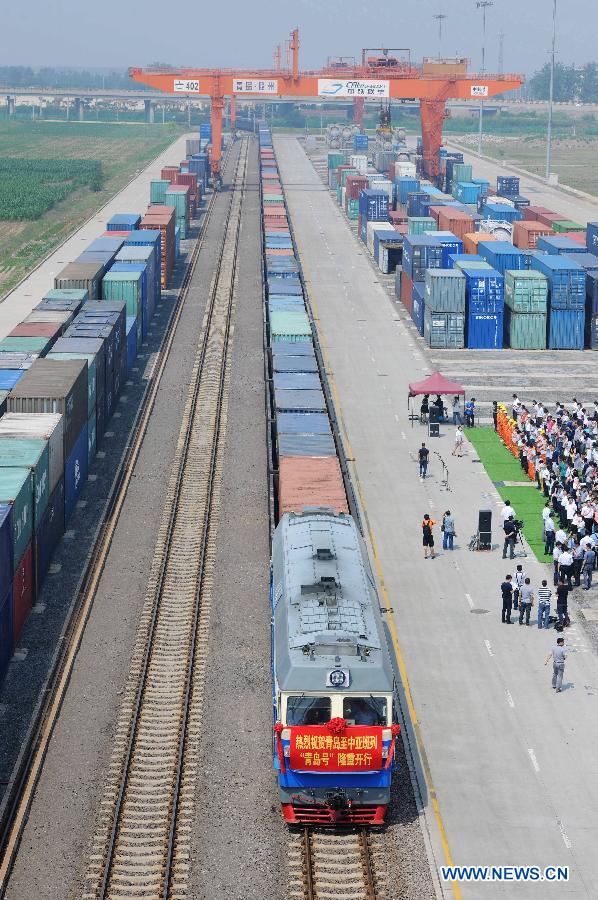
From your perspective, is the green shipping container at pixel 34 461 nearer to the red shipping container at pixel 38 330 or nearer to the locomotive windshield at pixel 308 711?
the locomotive windshield at pixel 308 711

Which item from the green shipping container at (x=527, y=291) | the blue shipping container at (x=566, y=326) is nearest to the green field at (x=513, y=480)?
the green shipping container at (x=527, y=291)

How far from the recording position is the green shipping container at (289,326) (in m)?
60.6

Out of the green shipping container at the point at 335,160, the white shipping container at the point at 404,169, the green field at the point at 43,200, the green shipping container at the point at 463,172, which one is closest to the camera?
the green field at the point at 43,200

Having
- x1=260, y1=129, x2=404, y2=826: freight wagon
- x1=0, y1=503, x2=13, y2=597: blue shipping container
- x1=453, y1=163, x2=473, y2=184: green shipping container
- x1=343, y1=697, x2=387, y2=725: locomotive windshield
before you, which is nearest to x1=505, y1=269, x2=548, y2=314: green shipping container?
x1=260, y1=129, x2=404, y2=826: freight wagon

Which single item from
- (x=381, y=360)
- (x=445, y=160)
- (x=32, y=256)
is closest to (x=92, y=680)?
(x=381, y=360)

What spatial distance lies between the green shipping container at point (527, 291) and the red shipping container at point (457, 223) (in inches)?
940

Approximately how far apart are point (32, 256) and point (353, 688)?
87996mm

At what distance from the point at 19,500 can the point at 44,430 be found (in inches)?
233

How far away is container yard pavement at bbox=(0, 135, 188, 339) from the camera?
268 feet

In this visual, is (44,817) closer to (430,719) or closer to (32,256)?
(430,719)

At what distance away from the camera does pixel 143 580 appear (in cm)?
3909

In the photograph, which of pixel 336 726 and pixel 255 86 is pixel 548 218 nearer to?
pixel 255 86

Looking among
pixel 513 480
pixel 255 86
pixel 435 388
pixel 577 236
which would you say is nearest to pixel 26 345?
pixel 435 388

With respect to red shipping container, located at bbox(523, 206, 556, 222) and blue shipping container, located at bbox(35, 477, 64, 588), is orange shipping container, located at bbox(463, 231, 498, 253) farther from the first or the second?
blue shipping container, located at bbox(35, 477, 64, 588)
